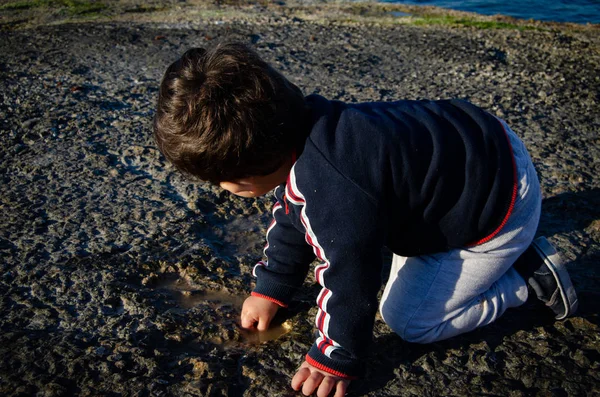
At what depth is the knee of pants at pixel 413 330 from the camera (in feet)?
5.68

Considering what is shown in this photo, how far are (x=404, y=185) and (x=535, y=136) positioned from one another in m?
1.68

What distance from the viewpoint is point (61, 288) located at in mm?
1883

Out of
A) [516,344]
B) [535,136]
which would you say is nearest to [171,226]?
[516,344]

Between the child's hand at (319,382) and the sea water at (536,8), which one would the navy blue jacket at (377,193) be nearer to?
the child's hand at (319,382)

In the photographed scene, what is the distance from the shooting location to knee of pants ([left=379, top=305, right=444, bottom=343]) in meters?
1.73

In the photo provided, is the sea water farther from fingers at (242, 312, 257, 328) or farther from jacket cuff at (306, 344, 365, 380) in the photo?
jacket cuff at (306, 344, 365, 380)

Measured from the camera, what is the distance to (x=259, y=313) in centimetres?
182

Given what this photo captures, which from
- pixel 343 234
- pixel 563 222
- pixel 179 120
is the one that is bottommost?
pixel 563 222

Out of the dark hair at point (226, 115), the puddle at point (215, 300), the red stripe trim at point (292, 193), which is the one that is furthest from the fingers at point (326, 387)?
the dark hair at point (226, 115)

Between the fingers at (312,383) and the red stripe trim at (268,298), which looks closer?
the fingers at (312,383)

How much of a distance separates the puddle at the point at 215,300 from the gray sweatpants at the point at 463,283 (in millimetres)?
349

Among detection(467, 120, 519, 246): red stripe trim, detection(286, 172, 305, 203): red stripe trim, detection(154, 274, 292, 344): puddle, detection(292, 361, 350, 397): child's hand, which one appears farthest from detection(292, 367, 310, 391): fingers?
detection(467, 120, 519, 246): red stripe trim

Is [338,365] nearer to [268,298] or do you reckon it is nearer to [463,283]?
[268,298]

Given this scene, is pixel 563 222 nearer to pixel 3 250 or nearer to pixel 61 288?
pixel 61 288
